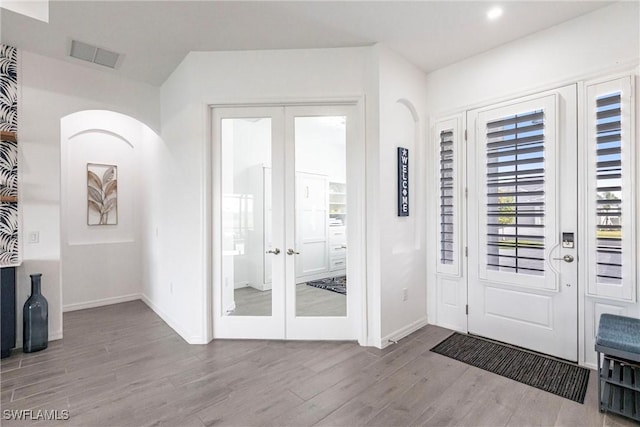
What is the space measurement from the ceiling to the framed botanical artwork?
1792mm

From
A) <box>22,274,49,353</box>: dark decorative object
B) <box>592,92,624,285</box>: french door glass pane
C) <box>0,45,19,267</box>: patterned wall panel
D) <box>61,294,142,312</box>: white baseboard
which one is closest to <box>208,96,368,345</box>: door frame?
<box>22,274,49,353</box>: dark decorative object

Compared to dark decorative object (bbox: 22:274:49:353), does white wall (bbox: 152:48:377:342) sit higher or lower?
higher

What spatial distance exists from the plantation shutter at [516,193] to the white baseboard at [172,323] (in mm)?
3200

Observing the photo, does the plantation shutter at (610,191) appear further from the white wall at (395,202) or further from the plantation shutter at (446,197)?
the white wall at (395,202)

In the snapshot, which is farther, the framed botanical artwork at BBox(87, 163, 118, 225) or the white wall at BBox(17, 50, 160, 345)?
the framed botanical artwork at BBox(87, 163, 118, 225)

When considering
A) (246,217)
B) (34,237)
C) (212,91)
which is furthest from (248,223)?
(34,237)

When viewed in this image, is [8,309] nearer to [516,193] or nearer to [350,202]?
[350,202]

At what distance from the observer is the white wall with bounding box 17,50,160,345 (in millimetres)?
3203

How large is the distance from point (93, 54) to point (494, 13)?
3984mm

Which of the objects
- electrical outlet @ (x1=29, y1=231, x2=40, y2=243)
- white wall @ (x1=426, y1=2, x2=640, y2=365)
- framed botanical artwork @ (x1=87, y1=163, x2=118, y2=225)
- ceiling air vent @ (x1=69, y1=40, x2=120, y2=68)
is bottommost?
electrical outlet @ (x1=29, y1=231, x2=40, y2=243)

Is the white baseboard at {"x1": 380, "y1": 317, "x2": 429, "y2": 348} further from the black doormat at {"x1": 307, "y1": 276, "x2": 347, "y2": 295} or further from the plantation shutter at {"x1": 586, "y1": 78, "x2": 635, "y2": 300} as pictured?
the plantation shutter at {"x1": 586, "y1": 78, "x2": 635, "y2": 300}

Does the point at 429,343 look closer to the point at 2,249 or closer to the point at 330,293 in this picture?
the point at 330,293

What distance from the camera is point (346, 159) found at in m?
3.30

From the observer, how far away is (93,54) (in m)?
3.30
